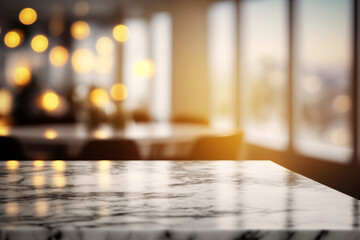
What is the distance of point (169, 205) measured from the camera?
30.2 inches

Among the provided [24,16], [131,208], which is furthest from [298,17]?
[131,208]

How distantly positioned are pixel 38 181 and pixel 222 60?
5.45 meters

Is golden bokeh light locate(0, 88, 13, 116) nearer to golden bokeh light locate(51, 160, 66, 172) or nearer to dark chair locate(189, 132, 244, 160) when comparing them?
dark chair locate(189, 132, 244, 160)

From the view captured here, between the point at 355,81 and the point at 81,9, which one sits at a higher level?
the point at 81,9

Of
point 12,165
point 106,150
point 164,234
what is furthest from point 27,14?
point 164,234

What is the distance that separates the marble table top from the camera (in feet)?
2.05

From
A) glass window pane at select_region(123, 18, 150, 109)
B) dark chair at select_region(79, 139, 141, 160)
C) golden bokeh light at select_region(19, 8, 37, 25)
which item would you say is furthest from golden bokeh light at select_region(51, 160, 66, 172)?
glass window pane at select_region(123, 18, 150, 109)

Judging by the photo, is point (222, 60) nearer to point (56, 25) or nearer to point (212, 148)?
point (212, 148)

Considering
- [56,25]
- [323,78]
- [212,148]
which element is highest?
[56,25]

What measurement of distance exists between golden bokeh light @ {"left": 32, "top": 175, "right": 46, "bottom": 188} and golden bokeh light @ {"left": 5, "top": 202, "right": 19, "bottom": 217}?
173 mm

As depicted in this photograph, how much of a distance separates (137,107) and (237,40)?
2714 millimetres

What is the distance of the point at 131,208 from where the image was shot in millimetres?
741

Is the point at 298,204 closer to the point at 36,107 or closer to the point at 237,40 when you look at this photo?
the point at 237,40

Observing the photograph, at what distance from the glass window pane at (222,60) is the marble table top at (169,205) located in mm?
4913
